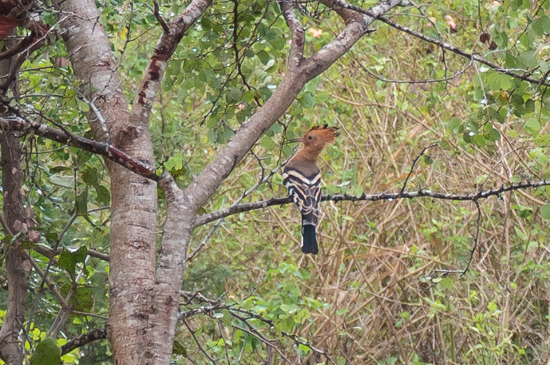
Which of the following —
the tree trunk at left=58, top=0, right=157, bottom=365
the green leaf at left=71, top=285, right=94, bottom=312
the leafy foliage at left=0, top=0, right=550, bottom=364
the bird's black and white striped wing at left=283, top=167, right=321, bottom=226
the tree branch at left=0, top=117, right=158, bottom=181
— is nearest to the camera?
the tree branch at left=0, top=117, right=158, bottom=181

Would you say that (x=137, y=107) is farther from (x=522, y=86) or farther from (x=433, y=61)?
(x=433, y=61)

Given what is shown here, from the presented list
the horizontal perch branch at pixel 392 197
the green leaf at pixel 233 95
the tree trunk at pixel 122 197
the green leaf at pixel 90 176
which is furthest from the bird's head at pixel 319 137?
the green leaf at pixel 90 176

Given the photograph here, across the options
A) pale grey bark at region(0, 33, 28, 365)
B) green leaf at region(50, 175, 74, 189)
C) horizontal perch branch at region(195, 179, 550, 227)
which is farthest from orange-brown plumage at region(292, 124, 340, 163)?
pale grey bark at region(0, 33, 28, 365)

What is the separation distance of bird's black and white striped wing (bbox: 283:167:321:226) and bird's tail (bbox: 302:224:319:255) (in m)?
0.03

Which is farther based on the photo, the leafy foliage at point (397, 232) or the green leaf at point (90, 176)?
the leafy foliage at point (397, 232)

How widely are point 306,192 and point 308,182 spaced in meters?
0.14

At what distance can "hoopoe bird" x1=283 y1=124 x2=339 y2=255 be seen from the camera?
3.87 metres

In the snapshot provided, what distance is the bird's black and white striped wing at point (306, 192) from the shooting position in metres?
3.86

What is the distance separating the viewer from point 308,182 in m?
4.07

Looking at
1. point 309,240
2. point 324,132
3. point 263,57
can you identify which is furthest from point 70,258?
point 324,132

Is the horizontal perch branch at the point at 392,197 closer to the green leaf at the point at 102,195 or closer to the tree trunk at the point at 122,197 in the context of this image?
the tree trunk at the point at 122,197

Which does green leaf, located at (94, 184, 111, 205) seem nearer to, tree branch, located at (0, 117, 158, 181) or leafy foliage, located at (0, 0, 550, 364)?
tree branch, located at (0, 117, 158, 181)

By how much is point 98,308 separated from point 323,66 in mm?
2606

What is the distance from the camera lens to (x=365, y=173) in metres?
6.37
